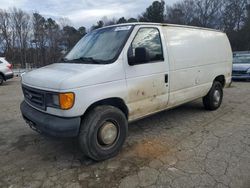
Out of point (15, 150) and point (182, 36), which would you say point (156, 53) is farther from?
point (15, 150)

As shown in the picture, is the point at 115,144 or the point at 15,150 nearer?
the point at 115,144

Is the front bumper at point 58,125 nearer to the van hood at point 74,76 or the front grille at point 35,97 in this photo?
the front grille at point 35,97

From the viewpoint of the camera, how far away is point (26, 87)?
381cm

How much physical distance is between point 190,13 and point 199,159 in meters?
49.6

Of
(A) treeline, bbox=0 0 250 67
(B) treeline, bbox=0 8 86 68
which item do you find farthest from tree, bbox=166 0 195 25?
(B) treeline, bbox=0 8 86 68

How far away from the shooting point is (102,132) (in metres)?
3.50

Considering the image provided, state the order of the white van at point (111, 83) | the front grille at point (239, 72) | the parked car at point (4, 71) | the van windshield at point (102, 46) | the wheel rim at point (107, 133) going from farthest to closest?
the parked car at point (4, 71) → the front grille at point (239, 72) → the van windshield at point (102, 46) → the wheel rim at point (107, 133) → the white van at point (111, 83)

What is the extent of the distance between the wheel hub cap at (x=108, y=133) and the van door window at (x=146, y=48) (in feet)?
3.50

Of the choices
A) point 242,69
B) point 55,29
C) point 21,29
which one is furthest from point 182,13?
point 242,69

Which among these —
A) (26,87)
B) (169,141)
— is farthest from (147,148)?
(26,87)

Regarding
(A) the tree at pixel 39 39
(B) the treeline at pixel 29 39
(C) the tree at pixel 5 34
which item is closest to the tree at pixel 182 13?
(B) the treeline at pixel 29 39

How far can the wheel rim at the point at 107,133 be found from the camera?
3.50 metres

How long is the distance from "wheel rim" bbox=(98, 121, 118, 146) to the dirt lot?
32 centimetres

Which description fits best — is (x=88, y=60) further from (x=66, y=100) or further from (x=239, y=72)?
(x=239, y=72)
